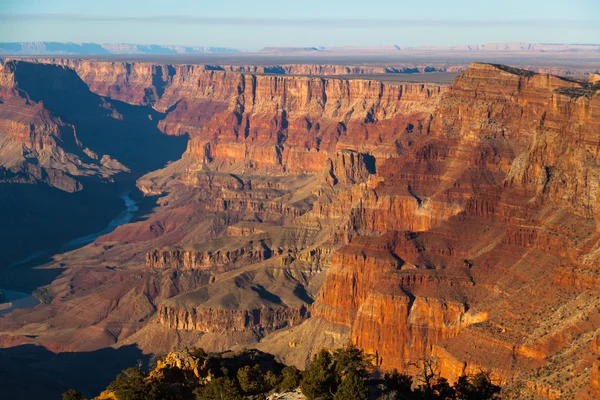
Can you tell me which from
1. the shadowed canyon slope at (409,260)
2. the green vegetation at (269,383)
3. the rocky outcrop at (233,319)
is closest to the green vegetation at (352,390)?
the green vegetation at (269,383)

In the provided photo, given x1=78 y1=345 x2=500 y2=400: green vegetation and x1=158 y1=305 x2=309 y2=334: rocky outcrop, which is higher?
x1=78 y1=345 x2=500 y2=400: green vegetation

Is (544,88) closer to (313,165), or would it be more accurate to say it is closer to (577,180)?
(577,180)

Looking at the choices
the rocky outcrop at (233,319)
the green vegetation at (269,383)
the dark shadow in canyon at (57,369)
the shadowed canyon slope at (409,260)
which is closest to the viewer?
the green vegetation at (269,383)

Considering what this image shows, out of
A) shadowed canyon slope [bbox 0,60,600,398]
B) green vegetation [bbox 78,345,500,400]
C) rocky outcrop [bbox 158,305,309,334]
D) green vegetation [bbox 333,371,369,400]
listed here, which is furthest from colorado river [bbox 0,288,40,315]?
green vegetation [bbox 333,371,369,400]

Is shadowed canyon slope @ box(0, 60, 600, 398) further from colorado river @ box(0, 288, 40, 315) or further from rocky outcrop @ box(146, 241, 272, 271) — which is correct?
colorado river @ box(0, 288, 40, 315)

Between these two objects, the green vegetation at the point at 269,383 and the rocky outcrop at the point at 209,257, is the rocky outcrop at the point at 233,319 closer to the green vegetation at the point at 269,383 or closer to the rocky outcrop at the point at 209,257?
the rocky outcrop at the point at 209,257

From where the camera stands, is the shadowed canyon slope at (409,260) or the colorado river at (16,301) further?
the colorado river at (16,301)

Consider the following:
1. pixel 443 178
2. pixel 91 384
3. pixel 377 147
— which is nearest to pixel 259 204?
pixel 377 147
